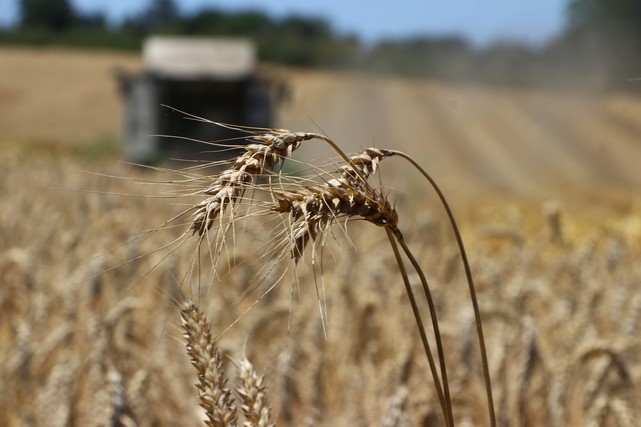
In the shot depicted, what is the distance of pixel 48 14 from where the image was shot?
9394cm

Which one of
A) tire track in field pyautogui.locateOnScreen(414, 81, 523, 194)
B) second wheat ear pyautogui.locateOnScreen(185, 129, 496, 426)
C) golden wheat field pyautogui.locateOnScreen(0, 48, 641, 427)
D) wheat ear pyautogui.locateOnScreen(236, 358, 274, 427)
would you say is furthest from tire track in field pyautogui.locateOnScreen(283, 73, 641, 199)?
second wheat ear pyautogui.locateOnScreen(185, 129, 496, 426)

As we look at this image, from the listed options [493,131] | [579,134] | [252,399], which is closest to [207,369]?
[252,399]

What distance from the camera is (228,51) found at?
24.5m

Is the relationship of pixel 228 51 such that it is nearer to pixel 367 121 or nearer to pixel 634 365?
pixel 367 121

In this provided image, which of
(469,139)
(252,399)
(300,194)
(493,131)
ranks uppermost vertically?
(300,194)

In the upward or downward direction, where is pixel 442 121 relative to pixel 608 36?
downward

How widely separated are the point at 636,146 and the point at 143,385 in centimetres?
2875

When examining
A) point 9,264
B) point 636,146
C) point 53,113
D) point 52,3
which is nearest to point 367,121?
point 636,146

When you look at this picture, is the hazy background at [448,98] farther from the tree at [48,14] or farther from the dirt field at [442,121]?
the tree at [48,14]

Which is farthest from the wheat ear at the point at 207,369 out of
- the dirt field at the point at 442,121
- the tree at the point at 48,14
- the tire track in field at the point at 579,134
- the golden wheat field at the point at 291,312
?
the tree at the point at 48,14

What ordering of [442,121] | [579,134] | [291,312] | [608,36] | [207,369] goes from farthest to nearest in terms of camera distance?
1. [442,121]
2. [579,134]
3. [608,36]
4. [291,312]
5. [207,369]

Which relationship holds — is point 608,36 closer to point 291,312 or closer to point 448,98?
point 448,98

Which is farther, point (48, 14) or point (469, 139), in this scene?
point (48, 14)

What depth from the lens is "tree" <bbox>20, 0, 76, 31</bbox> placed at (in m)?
93.9
